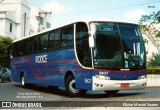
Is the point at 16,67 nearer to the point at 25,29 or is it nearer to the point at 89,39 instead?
the point at 89,39

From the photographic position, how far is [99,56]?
14328 millimetres

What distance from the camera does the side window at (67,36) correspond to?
52.3 ft

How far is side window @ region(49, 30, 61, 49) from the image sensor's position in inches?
682

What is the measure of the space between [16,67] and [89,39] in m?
12.1

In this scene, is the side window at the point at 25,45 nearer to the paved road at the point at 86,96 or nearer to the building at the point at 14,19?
the paved road at the point at 86,96

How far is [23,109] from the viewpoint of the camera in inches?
464

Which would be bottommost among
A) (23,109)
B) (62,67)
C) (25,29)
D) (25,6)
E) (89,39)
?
(23,109)

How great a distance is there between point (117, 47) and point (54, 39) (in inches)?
164

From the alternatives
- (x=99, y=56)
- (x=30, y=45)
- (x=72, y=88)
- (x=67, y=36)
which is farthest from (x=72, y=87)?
(x=30, y=45)

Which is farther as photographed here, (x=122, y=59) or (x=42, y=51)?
(x=42, y=51)

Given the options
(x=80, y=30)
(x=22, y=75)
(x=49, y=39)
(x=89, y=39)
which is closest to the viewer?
(x=89, y=39)

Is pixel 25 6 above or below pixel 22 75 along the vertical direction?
above

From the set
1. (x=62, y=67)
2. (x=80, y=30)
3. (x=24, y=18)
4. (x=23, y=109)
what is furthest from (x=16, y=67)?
(x=24, y=18)

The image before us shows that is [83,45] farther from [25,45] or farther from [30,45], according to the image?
[25,45]
